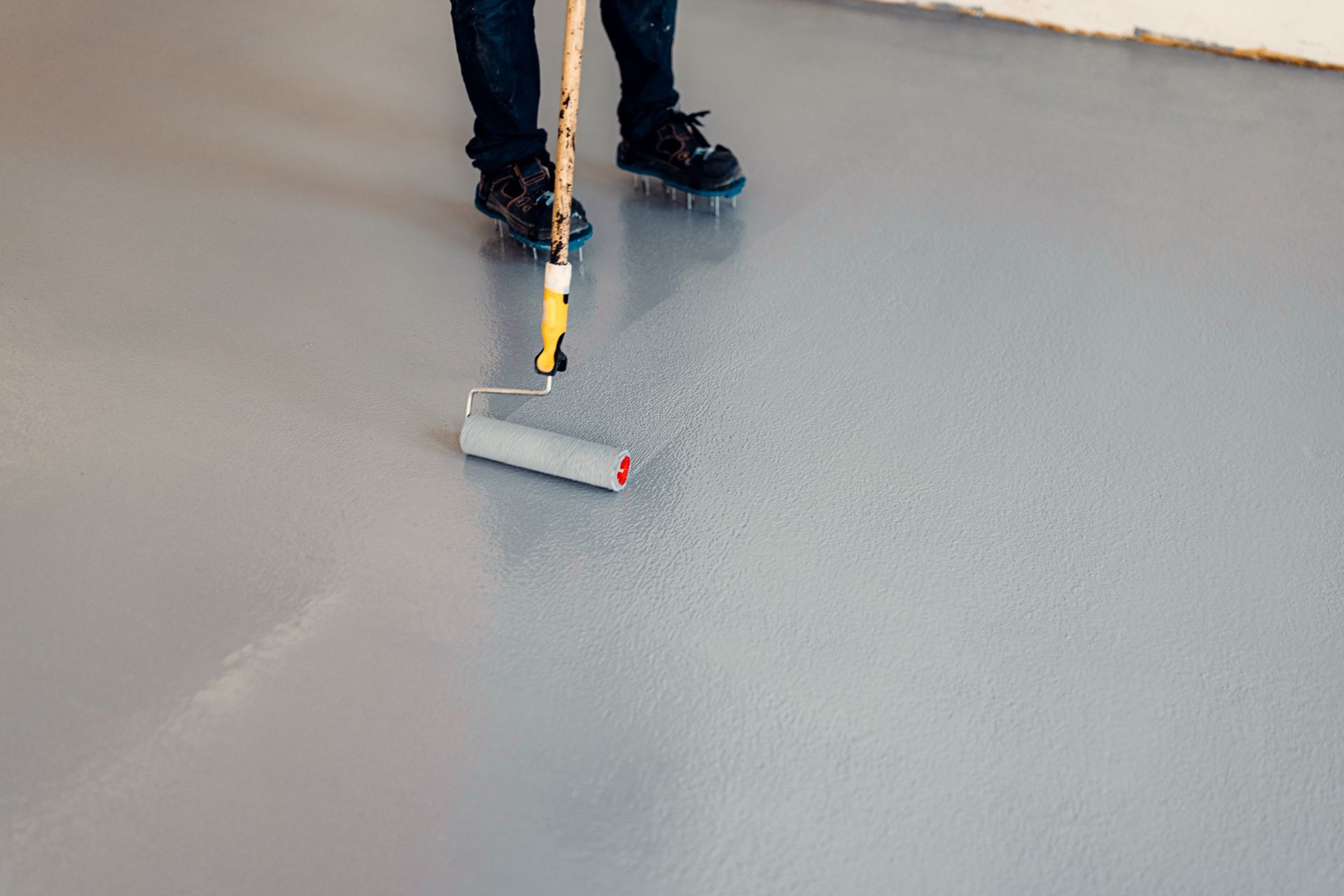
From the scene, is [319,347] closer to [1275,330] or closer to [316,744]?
[316,744]

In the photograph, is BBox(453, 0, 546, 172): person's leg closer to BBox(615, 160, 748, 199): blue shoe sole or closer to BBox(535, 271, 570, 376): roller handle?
BBox(615, 160, 748, 199): blue shoe sole

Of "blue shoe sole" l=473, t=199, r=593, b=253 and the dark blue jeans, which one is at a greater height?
the dark blue jeans

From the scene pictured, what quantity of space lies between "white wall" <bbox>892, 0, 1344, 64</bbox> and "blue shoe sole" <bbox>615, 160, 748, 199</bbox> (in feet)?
5.56

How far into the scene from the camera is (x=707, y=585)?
1.41 metres

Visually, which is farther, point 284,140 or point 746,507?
point 284,140

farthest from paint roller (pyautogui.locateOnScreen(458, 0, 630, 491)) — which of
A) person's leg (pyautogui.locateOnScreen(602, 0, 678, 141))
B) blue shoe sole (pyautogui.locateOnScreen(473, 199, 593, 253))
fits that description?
person's leg (pyautogui.locateOnScreen(602, 0, 678, 141))

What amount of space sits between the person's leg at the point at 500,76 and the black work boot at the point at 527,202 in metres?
0.02

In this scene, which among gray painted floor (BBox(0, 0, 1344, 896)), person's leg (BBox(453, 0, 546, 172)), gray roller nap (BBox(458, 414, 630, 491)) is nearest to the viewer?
gray painted floor (BBox(0, 0, 1344, 896))

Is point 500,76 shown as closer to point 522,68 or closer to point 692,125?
point 522,68

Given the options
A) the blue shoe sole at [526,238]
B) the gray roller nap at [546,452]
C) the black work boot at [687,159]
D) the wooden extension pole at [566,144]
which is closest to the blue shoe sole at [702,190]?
the black work boot at [687,159]

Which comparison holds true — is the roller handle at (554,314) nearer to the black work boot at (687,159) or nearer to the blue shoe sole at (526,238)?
the blue shoe sole at (526,238)

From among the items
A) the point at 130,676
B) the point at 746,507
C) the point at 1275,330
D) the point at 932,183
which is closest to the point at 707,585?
the point at 746,507

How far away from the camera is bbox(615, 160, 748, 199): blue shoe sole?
233 cm

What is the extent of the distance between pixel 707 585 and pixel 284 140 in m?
1.72
